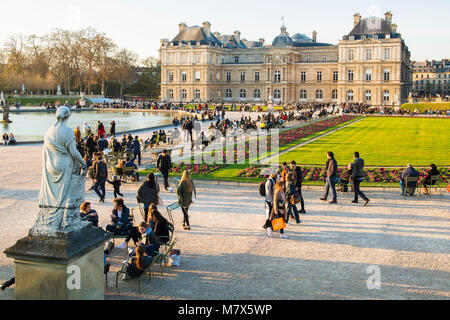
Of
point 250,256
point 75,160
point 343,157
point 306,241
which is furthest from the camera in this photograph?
point 343,157

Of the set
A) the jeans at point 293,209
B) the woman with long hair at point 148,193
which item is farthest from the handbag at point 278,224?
the woman with long hair at point 148,193

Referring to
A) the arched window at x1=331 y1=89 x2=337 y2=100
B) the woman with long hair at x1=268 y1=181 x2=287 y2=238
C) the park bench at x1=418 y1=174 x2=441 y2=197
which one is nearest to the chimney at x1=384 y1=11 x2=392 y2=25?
the arched window at x1=331 y1=89 x2=337 y2=100

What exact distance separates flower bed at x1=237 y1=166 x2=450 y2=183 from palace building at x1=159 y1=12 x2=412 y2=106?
2412 inches

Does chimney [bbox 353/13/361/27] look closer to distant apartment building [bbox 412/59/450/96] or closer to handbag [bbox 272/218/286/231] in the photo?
distant apartment building [bbox 412/59/450/96]

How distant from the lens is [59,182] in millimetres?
6363

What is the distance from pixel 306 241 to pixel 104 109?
200 feet

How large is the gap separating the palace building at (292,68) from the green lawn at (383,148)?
46.8 m

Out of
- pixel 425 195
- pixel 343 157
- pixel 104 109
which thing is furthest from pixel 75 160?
pixel 104 109

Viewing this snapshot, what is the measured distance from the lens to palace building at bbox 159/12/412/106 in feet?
267

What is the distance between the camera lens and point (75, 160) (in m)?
6.47

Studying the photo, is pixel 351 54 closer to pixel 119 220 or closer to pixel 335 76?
pixel 335 76

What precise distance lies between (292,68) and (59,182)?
88.0 m

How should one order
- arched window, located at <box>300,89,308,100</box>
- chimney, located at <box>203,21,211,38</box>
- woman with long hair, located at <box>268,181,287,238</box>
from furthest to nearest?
chimney, located at <box>203,21,211,38</box> < arched window, located at <box>300,89,308,100</box> < woman with long hair, located at <box>268,181,287,238</box>
